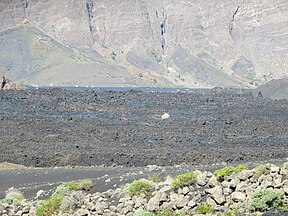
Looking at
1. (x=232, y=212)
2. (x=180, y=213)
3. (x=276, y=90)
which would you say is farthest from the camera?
(x=276, y=90)

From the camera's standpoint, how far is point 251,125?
7806 centimetres

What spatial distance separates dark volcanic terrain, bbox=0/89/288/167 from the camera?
56.1 meters

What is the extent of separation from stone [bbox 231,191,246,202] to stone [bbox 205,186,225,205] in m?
0.31

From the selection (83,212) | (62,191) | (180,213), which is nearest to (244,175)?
(180,213)

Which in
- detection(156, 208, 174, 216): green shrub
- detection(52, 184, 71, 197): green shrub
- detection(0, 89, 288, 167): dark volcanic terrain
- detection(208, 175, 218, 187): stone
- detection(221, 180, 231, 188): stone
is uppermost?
detection(0, 89, 288, 167): dark volcanic terrain

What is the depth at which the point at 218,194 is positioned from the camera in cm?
2223

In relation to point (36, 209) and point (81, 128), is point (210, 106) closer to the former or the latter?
point (81, 128)

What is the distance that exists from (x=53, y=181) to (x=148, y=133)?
28058 mm

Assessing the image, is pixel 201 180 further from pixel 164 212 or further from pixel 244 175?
pixel 164 212

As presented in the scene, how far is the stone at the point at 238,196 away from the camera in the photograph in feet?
71.8

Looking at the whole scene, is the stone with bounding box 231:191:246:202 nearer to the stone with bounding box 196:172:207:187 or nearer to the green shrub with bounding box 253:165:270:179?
the green shrub with bounding box 253:165:270:179

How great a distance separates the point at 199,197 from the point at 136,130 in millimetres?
52058

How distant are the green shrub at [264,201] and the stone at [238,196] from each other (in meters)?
0.52

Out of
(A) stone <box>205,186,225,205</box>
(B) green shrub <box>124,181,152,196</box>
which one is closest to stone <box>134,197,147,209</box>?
(B) green shrub <box>124,181,152,196</box>
